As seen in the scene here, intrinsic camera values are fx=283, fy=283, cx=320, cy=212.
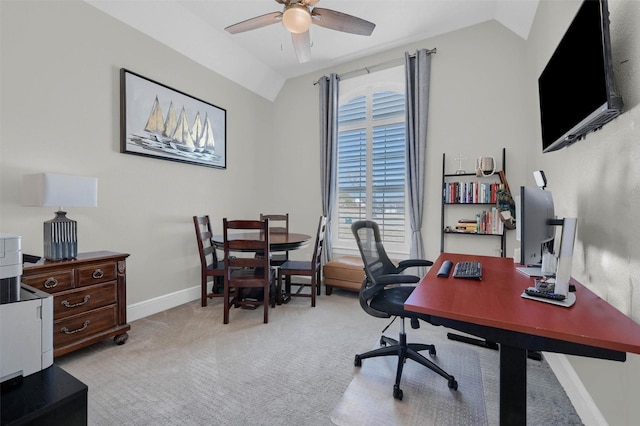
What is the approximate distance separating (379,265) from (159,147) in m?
2.71

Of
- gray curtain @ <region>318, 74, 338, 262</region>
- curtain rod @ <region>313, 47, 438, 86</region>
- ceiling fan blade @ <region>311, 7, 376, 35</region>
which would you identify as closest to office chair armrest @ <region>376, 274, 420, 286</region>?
ceiling fan blade @ <region>311, 7, 376, 35</region>

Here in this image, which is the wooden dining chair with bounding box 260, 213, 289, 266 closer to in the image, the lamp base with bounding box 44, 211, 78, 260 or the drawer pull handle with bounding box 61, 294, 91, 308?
the drawer pull handle with bounding box 61, 294, 91, 308

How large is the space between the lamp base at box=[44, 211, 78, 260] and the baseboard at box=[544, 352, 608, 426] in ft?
11.4

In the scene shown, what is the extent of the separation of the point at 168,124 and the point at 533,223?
3525 mm

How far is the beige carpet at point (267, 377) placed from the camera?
1596 millimetres

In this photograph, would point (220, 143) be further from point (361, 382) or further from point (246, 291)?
point (361, 382)

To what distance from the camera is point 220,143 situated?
155 inches

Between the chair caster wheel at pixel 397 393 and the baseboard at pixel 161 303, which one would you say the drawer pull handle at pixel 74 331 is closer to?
the baseboard at pixel 161 303

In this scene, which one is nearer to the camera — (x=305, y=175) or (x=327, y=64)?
(x=327, y=64)

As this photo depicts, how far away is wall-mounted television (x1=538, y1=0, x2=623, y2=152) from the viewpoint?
1.21 metres

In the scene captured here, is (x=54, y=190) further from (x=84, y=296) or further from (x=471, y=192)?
(x=471, y=192)

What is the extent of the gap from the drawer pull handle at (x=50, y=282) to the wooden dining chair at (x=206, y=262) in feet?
4.29

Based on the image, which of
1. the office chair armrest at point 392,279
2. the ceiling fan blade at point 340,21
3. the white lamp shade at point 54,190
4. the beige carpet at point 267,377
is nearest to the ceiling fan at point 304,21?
the ceiling fan blade at point 340,21

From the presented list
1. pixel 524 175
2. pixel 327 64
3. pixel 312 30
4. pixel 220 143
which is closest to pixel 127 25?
pixel 220 143
